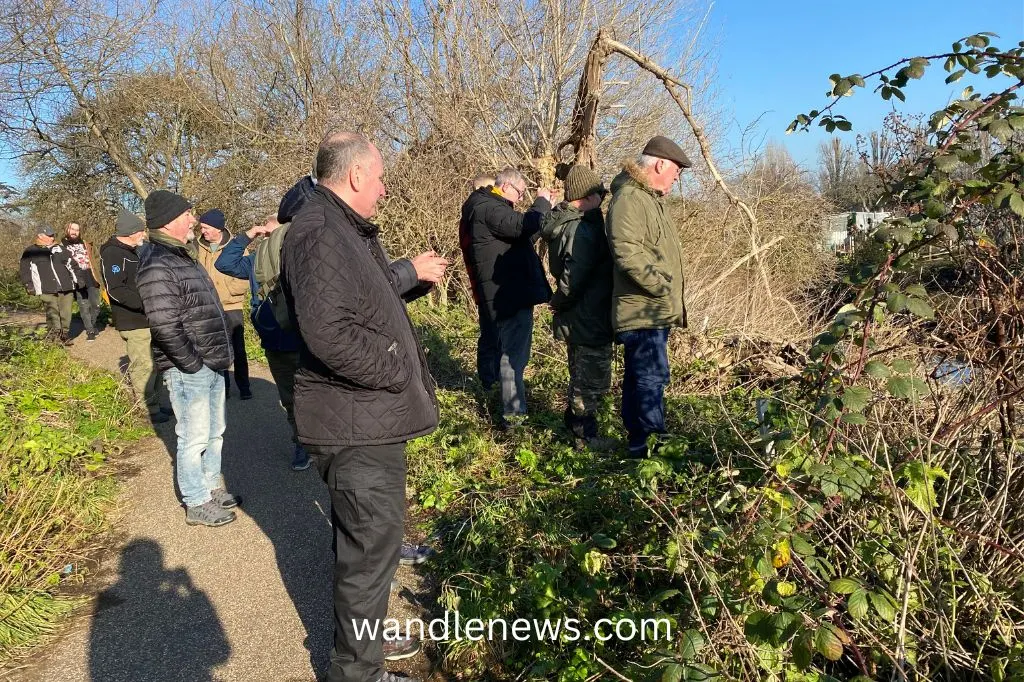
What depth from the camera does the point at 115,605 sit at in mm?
3531

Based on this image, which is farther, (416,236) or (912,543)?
(416,236)

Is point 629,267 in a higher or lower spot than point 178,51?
lower

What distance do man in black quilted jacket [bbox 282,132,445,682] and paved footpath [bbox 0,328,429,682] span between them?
558 mm

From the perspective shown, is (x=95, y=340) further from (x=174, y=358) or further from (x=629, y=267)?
(x=629, y=267)

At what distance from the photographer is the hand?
3156 mm

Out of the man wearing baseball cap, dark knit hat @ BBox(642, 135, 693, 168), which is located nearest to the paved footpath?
dark knit hat @ BBox(642, 135, 693, 168)

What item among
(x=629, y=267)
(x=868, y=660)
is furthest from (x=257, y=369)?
(x=868, y=660)

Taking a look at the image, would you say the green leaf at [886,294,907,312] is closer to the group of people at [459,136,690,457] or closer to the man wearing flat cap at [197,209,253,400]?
the group of people at [459,136,690,457]

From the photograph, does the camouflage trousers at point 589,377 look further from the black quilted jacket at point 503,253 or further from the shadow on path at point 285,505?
the shadow on path at point 285,505

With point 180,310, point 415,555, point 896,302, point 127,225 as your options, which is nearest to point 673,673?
point 896,302

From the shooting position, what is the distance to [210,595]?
356 cm

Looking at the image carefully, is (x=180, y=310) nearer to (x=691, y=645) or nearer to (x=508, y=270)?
(x=508, y=270)

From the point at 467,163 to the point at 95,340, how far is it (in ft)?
22.1

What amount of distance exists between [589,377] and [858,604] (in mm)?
2915
